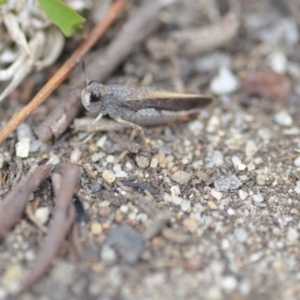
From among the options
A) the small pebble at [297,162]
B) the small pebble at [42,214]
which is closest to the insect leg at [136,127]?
the small pebble at [42,214]

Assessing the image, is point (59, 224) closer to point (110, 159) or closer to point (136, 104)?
point (110, 159)

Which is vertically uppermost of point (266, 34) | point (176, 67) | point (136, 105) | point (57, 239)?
point (57, 239)

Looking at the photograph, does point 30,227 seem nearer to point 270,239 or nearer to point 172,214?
point 172,214

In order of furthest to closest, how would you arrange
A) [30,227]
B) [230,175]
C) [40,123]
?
[40,123]
[230,175]
[30,227]

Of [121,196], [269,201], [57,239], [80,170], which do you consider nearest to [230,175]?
[269,201]

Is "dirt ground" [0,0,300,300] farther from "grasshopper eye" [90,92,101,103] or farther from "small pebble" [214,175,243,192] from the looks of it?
"grasshopper eye" [90,92,101,103]

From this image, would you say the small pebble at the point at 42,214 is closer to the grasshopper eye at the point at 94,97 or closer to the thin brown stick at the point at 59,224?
Answer: the thin brown stick at the point at 59,224

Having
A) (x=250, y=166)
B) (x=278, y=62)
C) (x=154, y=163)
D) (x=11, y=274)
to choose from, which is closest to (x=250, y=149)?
(x=250, y=166)
